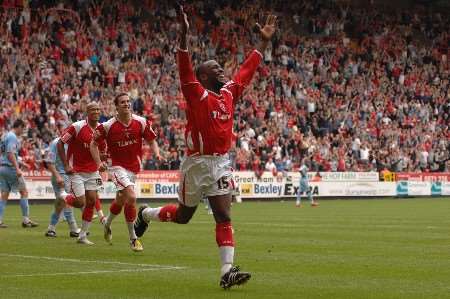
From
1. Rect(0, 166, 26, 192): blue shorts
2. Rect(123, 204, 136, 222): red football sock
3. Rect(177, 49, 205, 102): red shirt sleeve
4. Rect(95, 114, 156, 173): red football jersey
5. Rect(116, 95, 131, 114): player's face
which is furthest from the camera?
Rect(0, 166, 26, 192): blue shorts

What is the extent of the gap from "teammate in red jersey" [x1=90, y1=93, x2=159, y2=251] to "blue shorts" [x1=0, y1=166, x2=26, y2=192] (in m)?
7.90

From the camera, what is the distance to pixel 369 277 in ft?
36.7

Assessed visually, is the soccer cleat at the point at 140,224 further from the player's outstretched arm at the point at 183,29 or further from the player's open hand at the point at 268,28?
the player's outstretched arm at the point at 183,29

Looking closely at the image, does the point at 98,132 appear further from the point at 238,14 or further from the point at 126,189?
the point at 238,14

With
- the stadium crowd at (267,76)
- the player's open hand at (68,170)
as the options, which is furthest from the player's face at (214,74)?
the stadium crowd at (267,76)

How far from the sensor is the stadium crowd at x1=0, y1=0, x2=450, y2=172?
1571 inches

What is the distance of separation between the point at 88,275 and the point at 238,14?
41.5 meters

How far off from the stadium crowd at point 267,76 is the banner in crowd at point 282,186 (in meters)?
0.55

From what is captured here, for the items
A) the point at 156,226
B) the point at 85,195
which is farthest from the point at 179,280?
the point at 156,226

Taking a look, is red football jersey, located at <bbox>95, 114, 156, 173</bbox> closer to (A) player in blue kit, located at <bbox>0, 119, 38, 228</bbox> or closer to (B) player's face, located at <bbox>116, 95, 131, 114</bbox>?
(B) player's face, located at <bbox>116, 95, 131, 114</bbox>

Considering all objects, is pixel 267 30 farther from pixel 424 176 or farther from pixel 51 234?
pixel 424 176

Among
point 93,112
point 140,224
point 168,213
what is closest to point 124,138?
point 140,224

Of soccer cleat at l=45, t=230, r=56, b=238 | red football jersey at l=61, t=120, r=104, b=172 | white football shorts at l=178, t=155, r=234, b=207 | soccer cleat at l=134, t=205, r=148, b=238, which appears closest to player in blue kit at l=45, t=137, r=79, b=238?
soccer cleat at l=45, t=230, r=56, b=238

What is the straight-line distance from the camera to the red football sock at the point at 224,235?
34.2 ft
